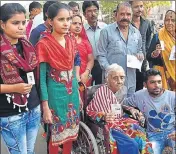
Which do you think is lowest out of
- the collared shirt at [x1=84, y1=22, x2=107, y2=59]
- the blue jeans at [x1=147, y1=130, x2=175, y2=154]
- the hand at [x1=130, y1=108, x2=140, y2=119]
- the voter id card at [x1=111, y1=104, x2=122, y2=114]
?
the blue jeans at [x1=147, y1=130, x2=175, y2=154]

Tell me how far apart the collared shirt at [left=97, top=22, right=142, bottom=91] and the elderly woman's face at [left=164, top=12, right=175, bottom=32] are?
380 mm

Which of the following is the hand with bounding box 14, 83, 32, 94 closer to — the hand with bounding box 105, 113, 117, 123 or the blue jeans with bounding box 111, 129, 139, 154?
the hand with bounding box 105, 113, 117, 123

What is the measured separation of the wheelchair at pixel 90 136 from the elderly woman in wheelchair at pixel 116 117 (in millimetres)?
48

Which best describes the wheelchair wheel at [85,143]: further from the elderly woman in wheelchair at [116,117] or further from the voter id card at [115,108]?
the voter id card at [115,108]

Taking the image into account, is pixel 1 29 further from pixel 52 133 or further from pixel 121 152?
pixel 121 152

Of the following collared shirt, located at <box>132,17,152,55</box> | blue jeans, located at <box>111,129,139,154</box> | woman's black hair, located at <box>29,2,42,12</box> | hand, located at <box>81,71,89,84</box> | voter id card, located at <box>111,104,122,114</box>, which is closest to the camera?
blue jeans, located at <box>111,129,139,154</box>

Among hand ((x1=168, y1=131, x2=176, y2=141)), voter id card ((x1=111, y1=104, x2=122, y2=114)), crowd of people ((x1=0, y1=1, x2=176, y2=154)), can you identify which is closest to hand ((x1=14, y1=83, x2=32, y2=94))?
crowd of people ((x1=0, y1=1, x2=176, y2=154))

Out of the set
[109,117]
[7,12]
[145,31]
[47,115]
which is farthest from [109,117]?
[145,31]

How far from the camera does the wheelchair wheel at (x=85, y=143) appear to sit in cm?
246

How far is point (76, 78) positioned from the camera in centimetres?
249

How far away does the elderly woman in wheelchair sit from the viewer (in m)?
2.47

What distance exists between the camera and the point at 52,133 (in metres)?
2.43

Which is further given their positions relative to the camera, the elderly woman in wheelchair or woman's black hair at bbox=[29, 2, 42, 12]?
woman's black hair at bbox=[29, 2, 42, 12]

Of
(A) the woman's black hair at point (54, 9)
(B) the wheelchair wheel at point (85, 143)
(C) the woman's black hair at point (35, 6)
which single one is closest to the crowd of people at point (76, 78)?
(A) the woman's black hair at point (54, 9)
